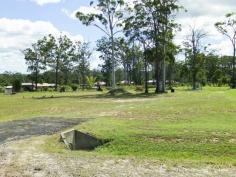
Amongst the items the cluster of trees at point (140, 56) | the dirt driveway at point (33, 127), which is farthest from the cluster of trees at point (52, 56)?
the dirt driveway at point (33, 127)

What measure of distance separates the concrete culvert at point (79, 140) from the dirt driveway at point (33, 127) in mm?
1068

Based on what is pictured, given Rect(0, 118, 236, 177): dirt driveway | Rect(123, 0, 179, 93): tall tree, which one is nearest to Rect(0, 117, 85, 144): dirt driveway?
Rect(0, 118, 236, 177): dirt driveway

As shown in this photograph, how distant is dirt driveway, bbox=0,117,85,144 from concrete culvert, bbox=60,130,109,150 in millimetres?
1068

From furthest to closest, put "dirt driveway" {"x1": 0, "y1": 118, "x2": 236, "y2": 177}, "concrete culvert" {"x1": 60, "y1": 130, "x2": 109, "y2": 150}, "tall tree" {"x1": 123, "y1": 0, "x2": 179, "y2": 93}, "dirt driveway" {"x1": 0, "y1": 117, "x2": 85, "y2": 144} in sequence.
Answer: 1. "tall tree" {"x1": 123, "y1": 0, "x2": 179, "y2": 93}
2. "dirt driveway" {"x1": 0, "y1": 117, "x2": 85, "y2": 144}
3. "concrete culvert" {"x1": 60, "y1": 130, "x2": 109, "y2": 150}
4. "dirt driveway" {"x1": 0, "y1": 118, "x2": 236, "y2": 177}

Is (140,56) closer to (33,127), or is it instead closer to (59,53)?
(59,53)

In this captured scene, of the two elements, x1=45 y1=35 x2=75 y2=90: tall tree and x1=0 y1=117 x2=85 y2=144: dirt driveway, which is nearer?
x1=0 y1=117 x2=85 y2=144: dirt driveway

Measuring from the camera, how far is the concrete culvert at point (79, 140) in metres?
14.9

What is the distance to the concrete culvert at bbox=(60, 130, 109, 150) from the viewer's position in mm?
14891

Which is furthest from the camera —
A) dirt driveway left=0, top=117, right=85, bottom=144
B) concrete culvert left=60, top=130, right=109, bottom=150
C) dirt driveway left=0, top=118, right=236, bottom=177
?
dirt driveway left=0, top=117, right=85, bottom=144

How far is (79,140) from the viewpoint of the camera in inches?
622

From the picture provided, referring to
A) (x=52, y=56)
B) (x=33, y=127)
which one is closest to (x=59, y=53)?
(x=52, y=56)

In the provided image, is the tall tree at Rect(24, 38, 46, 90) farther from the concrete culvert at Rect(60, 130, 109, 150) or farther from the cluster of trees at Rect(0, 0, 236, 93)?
the concrete culvert at Rect(60, 130, 109, 150)

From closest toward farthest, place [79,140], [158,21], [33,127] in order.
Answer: [79,140] < [33,127] < [158,21]

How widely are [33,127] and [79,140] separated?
10.9 ft
